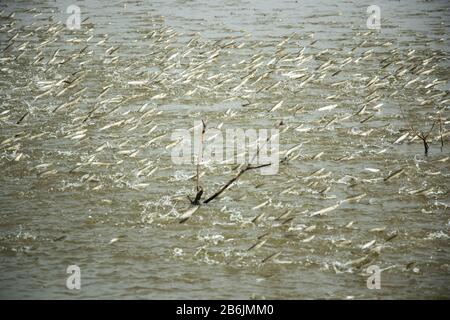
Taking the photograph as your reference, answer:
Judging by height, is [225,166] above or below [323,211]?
above

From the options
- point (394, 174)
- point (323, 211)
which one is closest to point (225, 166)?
point (323, 211)

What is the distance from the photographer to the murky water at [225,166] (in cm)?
456

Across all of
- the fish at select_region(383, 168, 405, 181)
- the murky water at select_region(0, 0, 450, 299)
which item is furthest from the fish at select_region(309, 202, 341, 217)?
the fish at select_region(383, 168, 405, 181)

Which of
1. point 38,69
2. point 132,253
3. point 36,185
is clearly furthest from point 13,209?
point 38,69

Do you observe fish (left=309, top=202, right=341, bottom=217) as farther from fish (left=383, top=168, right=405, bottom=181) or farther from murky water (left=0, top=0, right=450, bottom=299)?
fish (left=383, top=168, right=405, bottom=181)

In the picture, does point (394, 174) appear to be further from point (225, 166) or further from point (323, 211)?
point (225, 166)

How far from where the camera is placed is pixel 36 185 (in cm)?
611

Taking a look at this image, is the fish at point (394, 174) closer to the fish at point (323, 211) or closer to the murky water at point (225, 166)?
the murky water at point (225, 166)

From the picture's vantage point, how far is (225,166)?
6.53 m

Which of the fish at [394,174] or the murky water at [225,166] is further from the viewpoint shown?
the fish at [394,174]

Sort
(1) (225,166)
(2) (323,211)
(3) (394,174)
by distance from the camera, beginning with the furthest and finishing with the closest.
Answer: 1. (1) (225,166)
2. (3) (394,174)
3. (2) (323,211)

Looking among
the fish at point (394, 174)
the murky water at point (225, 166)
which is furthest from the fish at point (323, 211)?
the fish at point (394, 174)
